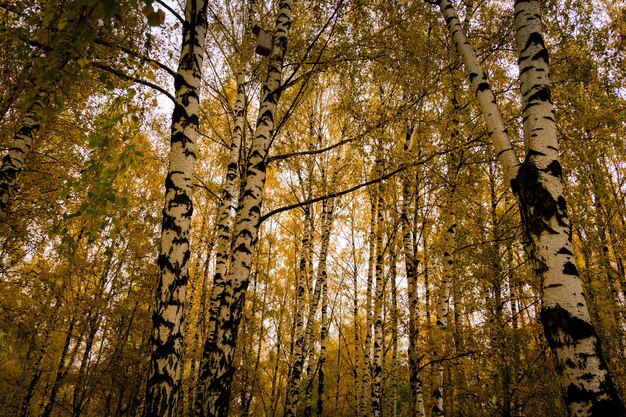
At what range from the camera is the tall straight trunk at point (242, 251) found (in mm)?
3673

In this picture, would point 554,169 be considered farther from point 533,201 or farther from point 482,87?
point 482,87

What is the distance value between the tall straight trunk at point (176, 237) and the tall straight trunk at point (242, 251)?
53 centimetres

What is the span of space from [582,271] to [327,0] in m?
9.47

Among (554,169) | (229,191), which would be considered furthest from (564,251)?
(229,191)

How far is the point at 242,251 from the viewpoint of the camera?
3939mm

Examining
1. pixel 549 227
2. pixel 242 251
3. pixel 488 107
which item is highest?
pixel 488 107

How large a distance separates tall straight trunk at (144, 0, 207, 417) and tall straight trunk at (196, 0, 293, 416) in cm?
53

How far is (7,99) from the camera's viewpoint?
19.9 feet

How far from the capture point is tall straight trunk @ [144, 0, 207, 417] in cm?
280

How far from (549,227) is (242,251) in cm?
302

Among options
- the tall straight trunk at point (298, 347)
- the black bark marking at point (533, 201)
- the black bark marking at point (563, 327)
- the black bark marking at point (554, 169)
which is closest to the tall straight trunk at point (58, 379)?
the tall straight trunk at point (298, 347)

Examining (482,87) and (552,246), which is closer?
(552,246)

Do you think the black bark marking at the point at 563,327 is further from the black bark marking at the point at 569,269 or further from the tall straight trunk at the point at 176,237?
the tall straight trunk at the point at 176,237

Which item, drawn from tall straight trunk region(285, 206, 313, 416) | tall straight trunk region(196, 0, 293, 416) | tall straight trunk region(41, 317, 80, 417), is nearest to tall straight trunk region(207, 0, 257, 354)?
tall straight trunk region(196, 0, 293, 416)
